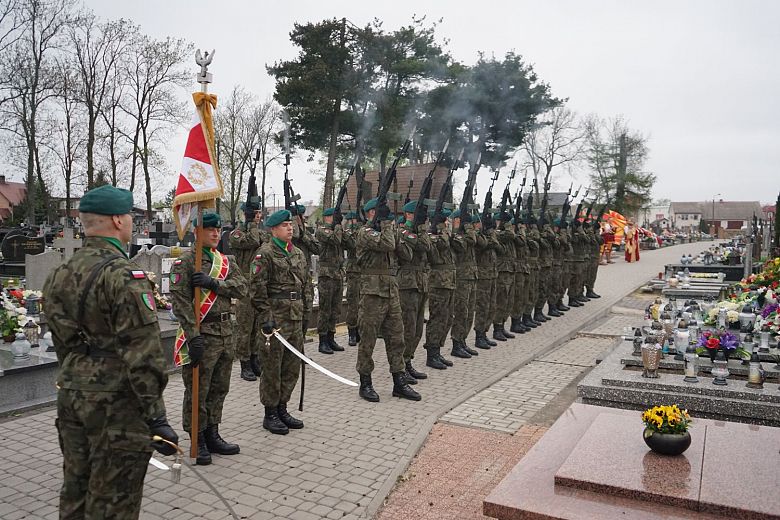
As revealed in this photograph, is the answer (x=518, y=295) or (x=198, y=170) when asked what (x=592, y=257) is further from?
(x=198, y=170)

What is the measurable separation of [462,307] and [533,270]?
10.9 ft

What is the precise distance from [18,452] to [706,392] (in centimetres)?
636

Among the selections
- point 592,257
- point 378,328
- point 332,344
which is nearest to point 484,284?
point 332,344

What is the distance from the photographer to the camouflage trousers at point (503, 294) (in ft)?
35.5

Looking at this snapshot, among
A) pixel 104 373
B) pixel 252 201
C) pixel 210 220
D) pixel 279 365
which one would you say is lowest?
pixel 279 365

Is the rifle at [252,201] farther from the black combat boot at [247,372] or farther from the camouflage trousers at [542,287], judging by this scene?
the camouflage trousers at [542,287]

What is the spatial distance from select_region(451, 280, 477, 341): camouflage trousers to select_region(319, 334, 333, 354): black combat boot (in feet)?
6.42

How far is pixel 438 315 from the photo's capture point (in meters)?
8.62

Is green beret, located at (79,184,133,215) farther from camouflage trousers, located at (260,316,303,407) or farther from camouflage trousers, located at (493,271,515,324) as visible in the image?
camouflage trousers, located at (493,271,515,324)

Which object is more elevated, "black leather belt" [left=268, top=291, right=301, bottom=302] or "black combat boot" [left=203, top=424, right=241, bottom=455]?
"black leather belt" [left=268, top=291, right=301, bottom=302]

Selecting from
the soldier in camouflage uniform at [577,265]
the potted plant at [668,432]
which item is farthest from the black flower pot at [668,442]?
the soldier in camouflage uniform at [577,265]

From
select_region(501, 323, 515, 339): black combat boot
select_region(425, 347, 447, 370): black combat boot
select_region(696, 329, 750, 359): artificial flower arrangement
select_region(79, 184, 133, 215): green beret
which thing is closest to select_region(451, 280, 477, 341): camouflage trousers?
select_region(425, 347, 447, 370): black combat boot

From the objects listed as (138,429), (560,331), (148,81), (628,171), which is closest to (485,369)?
(560,331)

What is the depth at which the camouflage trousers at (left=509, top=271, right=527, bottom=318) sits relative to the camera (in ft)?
37.2
